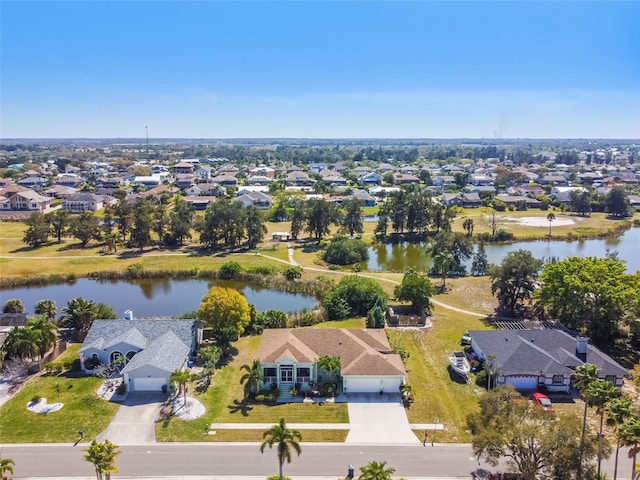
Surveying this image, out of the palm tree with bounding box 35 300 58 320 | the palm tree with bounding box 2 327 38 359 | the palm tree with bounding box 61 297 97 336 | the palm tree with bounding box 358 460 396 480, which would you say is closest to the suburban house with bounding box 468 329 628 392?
A: the palm tree with bounding box 358 460 396 480

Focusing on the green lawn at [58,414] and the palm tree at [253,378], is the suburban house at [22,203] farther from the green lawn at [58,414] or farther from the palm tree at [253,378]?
the palm tree at [253,378]

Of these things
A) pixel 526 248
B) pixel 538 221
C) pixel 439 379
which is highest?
pixel 538 221

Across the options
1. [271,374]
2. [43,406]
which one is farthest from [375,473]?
[43,406]

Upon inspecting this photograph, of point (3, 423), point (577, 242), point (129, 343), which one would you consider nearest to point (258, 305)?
point (129, 343)

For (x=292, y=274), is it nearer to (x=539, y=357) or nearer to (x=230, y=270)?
(x=230, y=270)

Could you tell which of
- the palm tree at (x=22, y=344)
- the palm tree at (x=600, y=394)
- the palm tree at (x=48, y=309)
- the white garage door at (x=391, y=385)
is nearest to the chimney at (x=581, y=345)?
the white garage door at (x=391, y=385)
